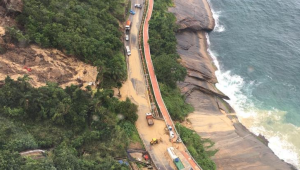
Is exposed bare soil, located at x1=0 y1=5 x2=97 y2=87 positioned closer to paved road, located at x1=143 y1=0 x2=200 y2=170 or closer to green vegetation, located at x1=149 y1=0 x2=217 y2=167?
Result: paved road, located at x1=143 y1=0 x2=200 y2=170

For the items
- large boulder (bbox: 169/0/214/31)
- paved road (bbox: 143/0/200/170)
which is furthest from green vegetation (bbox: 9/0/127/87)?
large boulder (bbox: 169/0/214/31)

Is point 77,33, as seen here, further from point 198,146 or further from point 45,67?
point 198,146

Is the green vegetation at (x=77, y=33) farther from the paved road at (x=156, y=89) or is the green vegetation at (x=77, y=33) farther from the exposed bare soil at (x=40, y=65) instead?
the paved road at (x=156, y=89)

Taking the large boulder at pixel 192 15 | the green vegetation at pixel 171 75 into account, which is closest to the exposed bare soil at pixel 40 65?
the green vegetation at pixel 171 75

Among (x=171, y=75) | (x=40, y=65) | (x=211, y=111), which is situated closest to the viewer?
(x=40, y=65)

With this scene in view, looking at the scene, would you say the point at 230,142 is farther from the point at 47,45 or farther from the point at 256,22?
the point at 256,22

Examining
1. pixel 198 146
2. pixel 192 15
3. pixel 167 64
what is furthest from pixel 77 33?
pixel 192 15

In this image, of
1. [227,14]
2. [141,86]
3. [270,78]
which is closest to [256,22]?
[227,14]
